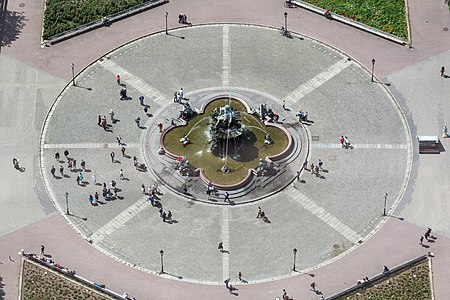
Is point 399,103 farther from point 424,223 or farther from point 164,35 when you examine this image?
point 164,35

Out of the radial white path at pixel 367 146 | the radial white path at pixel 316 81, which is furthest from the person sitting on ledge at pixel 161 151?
the radial white path at pixel 367 146

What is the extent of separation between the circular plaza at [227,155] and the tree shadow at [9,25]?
14321mm

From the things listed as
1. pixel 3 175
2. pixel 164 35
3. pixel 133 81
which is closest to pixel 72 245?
pixel 3 175

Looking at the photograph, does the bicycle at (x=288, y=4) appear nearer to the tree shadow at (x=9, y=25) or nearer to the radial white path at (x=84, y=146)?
the radial white path at (x=84, y=146)

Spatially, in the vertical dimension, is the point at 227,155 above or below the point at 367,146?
below

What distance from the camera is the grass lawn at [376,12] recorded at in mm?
185500

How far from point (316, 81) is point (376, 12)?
18585 millimetres

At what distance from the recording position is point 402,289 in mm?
149750

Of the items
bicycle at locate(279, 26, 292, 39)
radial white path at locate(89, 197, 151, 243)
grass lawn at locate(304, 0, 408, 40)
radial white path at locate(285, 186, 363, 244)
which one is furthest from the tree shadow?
radial white path at locate(285, 186, 363, 244)

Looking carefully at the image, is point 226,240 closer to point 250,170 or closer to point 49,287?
point 250,170

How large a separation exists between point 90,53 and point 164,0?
17.1 meters

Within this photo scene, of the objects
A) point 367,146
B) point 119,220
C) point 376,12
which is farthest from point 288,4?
point 119,220

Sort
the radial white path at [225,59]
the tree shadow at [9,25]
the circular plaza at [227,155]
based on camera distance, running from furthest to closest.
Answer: the tree shadow at [9,25], the radial white path at [225,59], the circular plaza at [227,155]

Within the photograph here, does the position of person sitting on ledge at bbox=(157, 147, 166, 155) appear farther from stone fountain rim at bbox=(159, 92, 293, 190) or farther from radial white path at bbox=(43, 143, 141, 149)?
radial white path at bbox=(43, 143, 141, 149)
